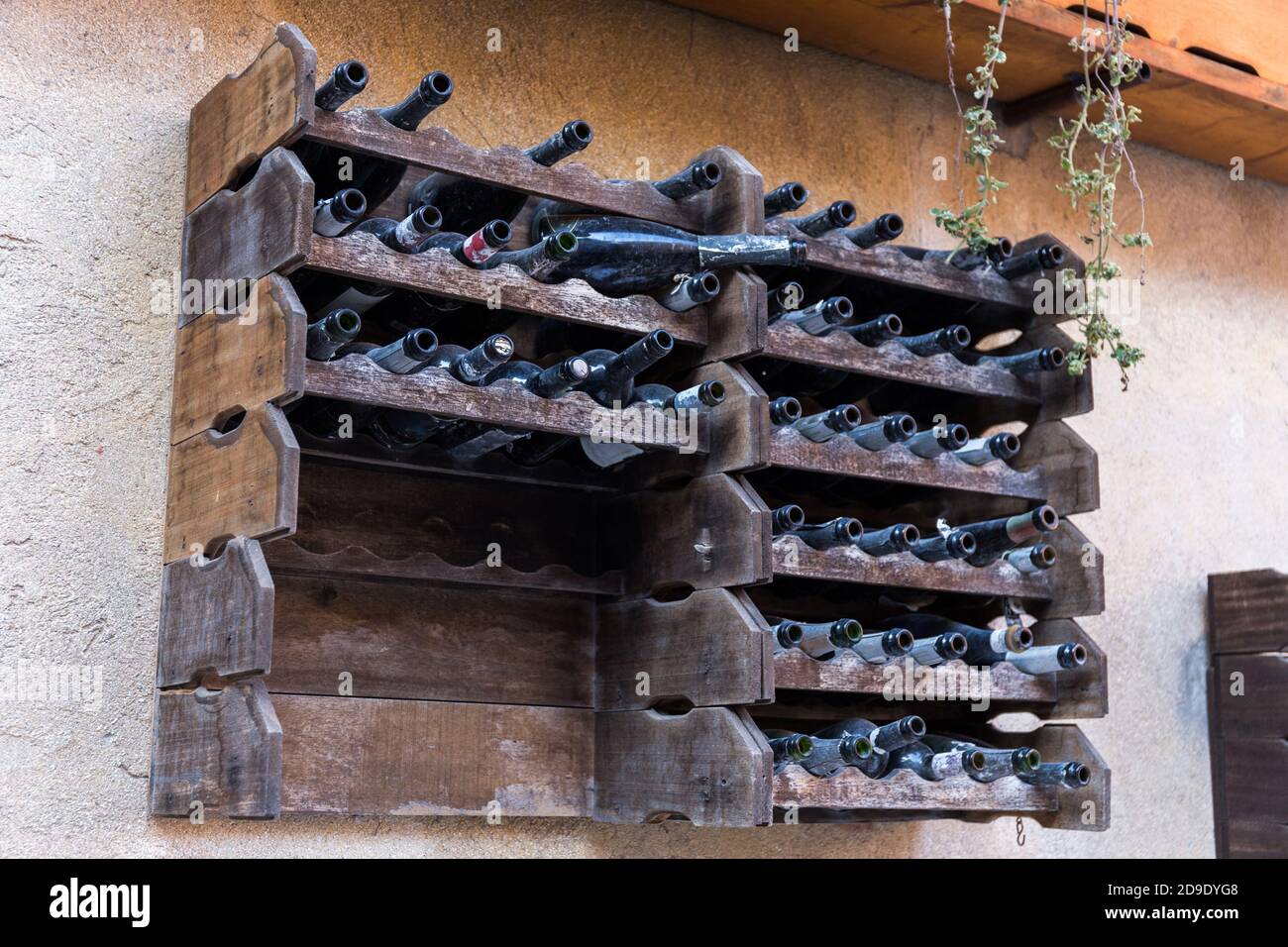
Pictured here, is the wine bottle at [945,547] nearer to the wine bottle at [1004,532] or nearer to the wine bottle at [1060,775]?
the wine bottle at [1004,532]

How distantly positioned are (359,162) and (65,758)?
83 cm

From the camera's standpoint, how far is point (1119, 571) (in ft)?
9.32

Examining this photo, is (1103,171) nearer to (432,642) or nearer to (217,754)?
(432,642)

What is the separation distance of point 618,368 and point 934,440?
50 cm

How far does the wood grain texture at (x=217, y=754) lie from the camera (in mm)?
1708

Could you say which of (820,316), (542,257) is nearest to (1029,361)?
(820,316)

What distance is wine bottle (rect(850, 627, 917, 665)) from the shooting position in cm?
212

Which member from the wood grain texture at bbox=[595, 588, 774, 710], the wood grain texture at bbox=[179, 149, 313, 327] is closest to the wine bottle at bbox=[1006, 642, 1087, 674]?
the wood grain texture at bbox=[595, 588, 774, 710]

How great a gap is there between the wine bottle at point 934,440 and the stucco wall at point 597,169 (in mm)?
612

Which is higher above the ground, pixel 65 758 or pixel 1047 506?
pixel 1047 506

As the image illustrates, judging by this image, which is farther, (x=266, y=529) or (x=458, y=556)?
(x=458, y=556)

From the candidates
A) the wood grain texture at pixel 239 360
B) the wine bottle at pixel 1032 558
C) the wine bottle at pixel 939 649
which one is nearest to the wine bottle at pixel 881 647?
the wine bottle at pixel 939 649
